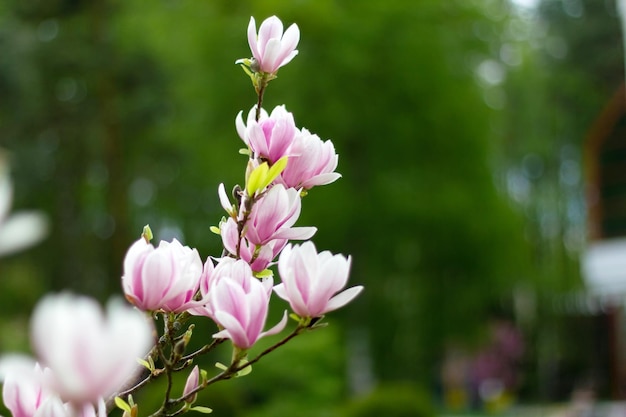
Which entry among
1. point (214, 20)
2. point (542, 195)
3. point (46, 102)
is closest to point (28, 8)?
point (46, 102)

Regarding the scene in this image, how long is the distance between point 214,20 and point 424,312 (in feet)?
14.7

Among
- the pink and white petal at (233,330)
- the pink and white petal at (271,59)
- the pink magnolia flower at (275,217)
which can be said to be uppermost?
the pink and white petal at (271,59)

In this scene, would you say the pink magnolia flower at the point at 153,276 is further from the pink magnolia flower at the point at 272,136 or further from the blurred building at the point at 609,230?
the blurred building at the point at 609,230

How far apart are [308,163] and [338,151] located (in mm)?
8655

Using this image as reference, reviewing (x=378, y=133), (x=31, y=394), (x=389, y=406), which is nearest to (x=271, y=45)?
(x=31, y=394)

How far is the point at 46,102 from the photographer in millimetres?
13539

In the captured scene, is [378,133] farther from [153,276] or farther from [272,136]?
[153,276]

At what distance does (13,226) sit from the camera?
520 mm

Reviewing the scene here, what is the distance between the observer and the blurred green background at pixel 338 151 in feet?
30.3

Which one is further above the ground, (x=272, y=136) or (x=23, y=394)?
(x=272, y=136)

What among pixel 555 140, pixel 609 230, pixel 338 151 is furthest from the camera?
pixel 555 140

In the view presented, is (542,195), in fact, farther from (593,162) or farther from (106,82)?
(106,82)

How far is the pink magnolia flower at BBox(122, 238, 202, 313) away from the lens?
0.71 meters

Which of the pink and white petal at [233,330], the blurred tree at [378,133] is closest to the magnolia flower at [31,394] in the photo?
the pink and white petal at [233,330]
